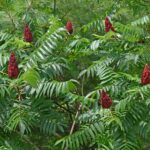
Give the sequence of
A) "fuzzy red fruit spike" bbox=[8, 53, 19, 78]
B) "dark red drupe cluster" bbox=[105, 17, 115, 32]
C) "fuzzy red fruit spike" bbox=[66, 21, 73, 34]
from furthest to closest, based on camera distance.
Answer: "fuzzy red fruit spike" bbox=[66, 21, 73, 34] < "dark red drupe cluster" bbox=[105, 17, 115, 32] < "fuzzy red fruit spike" bbox=[8, 53, 19, 78]

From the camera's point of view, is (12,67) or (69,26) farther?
(69,26)

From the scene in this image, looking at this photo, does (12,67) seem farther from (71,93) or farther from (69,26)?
(69,26)

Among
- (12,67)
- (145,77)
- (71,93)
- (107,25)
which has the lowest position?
(71,93)

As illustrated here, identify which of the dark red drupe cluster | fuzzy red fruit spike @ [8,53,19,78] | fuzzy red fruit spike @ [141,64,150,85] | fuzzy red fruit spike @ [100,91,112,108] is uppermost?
the dark red drupe cluster

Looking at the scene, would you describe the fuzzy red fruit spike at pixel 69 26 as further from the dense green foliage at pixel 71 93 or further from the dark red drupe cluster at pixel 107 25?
the dark red drupe cluster at pixel 107 25

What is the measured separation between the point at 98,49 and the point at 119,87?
0.85 metres

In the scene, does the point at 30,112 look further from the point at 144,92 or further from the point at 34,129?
the point at 144,92

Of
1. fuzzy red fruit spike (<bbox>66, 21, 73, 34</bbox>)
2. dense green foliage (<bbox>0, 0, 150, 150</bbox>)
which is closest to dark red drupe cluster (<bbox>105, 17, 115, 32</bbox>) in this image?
dense green foliage (<bbox>0, 0, 150, 150</bbox>)

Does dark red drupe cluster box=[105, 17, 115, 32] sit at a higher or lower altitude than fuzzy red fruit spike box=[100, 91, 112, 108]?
higher

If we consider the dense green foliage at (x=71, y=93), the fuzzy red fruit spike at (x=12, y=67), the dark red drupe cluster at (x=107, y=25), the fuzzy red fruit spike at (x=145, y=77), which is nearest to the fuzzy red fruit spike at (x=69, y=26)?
the dense green foliage at (x=71, y=93)

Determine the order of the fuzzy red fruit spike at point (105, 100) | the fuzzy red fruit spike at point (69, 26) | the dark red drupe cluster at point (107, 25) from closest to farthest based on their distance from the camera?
1. the fuzzy red fruit spike at point (105, 100)
2. the dark red drupe cluster at point (107, 25)
3. the fuzzy red fruit spike at point (69, 26)

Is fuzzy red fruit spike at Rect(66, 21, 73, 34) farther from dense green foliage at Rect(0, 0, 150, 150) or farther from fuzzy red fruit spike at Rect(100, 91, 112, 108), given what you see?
fuzzy red fruit spike at Rect(100, 91, 112, 108)

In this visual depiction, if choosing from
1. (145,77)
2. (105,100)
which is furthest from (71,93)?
(145,77)

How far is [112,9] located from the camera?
4938 millimetres
